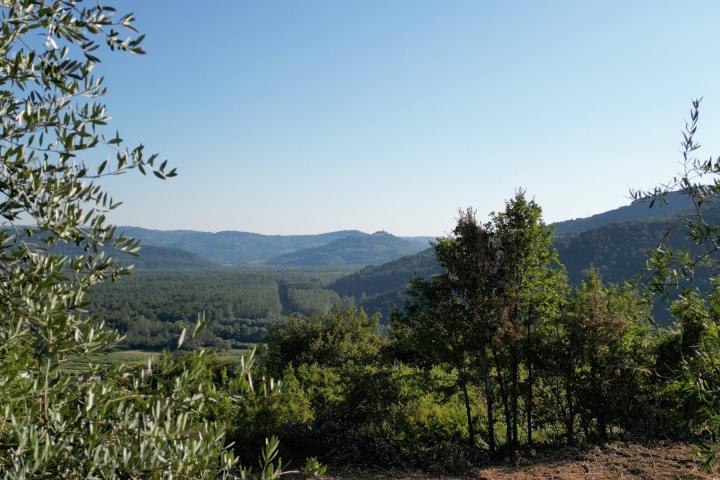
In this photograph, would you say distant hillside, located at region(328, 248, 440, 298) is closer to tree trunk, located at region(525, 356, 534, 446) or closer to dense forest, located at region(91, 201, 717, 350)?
dense forest, located at region(91, 201, 717, 350)

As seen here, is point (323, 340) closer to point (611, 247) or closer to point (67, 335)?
point (67, 335)

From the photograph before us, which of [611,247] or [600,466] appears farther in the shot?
[611,247]

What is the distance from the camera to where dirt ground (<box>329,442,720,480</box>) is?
831cm

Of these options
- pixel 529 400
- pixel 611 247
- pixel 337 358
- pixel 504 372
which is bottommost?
pixel 337 358

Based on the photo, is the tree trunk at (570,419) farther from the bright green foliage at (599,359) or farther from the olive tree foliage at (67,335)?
the olive tree foliage at (67,335)

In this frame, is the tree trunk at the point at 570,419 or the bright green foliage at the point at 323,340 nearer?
the tree trunk at the point at 570,419

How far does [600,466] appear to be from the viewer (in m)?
8.75

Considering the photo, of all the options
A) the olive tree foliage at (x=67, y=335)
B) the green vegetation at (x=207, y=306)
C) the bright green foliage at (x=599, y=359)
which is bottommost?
the green vegetation at (x=207, y=306)

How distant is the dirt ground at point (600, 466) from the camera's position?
831cm

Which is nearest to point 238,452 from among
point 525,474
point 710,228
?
point 525,474

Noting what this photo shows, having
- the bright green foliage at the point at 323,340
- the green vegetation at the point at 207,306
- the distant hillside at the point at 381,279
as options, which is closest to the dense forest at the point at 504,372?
the bright green foliage at the point at 323,340

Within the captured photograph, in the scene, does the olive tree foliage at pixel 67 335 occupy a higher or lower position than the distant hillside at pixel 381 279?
higher

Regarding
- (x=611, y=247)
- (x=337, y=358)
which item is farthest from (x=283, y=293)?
(x=337, y=358)

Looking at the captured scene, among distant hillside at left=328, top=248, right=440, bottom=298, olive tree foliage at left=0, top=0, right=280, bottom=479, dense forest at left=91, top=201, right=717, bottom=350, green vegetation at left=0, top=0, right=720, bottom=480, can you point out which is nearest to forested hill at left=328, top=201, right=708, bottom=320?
dense forest at left=91, top=201, right=717, bottom=350
